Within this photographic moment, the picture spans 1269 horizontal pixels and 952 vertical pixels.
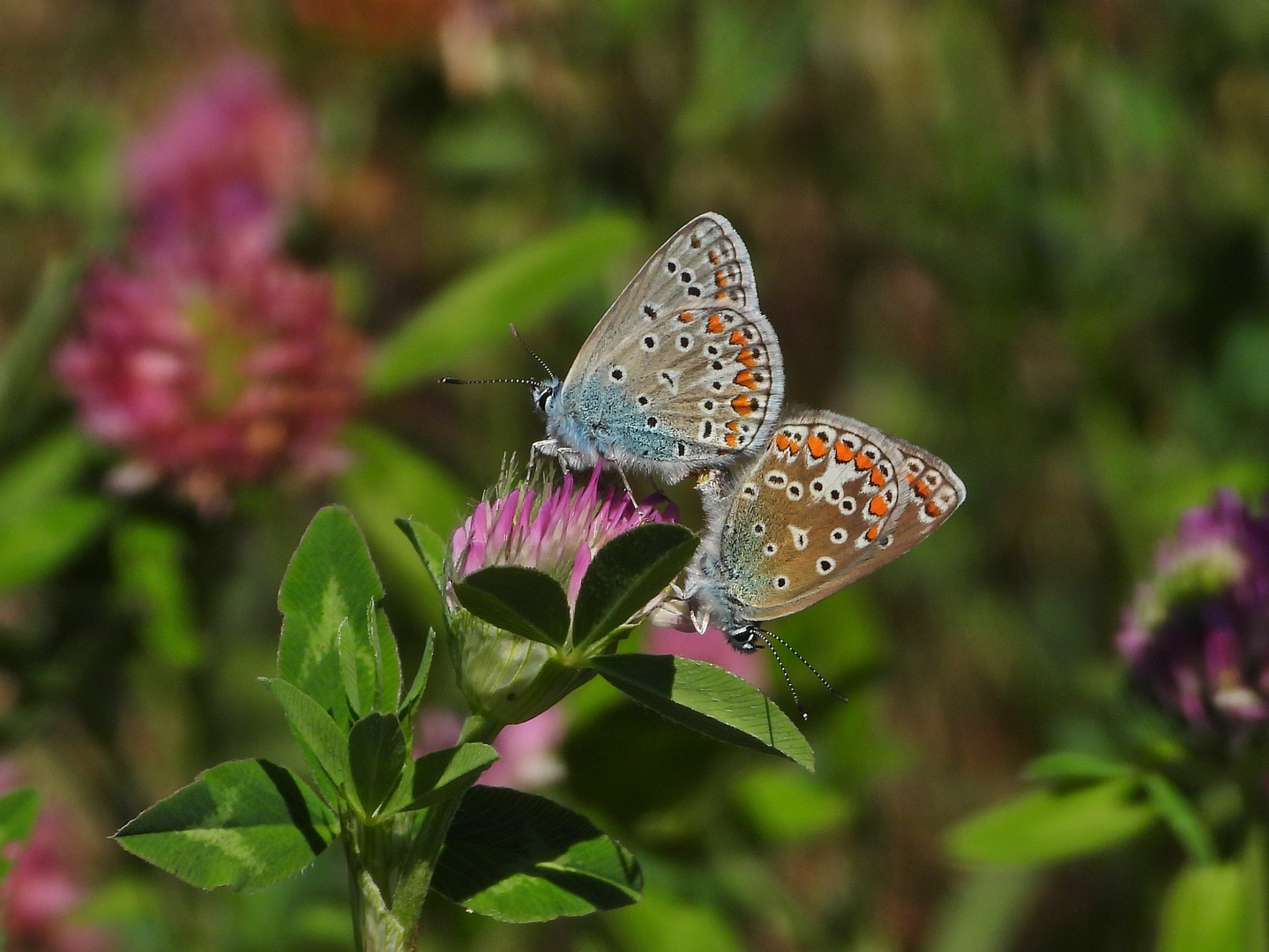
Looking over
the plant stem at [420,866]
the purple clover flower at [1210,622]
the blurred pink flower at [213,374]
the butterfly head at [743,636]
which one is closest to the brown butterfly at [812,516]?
the butterfly head at [743,636]

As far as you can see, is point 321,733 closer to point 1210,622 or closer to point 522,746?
point 1210,622

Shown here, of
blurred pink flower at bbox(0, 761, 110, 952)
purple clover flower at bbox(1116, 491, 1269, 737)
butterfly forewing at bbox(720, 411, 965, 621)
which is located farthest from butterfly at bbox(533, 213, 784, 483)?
blurred pink flower at bbox(0, 761, 110, 952)

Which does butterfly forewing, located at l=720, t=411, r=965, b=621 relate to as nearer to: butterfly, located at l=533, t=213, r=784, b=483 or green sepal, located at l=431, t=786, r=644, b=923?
butterfly, located at l=533, t=213, r=784, b=483

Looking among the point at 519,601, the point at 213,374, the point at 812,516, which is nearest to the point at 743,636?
the point at 812,516

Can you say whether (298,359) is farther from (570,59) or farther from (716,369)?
(570,59)

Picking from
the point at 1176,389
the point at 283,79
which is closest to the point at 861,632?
the point at 1176,389

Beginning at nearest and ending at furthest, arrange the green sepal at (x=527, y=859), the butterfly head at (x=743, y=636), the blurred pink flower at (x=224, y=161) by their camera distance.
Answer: the green sepal at (x=527, y=859)
the butterfly head at (x=743, y=636)
the blurred pink flower at (x=224, y=161)

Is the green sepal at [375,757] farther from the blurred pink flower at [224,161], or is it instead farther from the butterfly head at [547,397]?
the blurred pink flower at [224,161]
